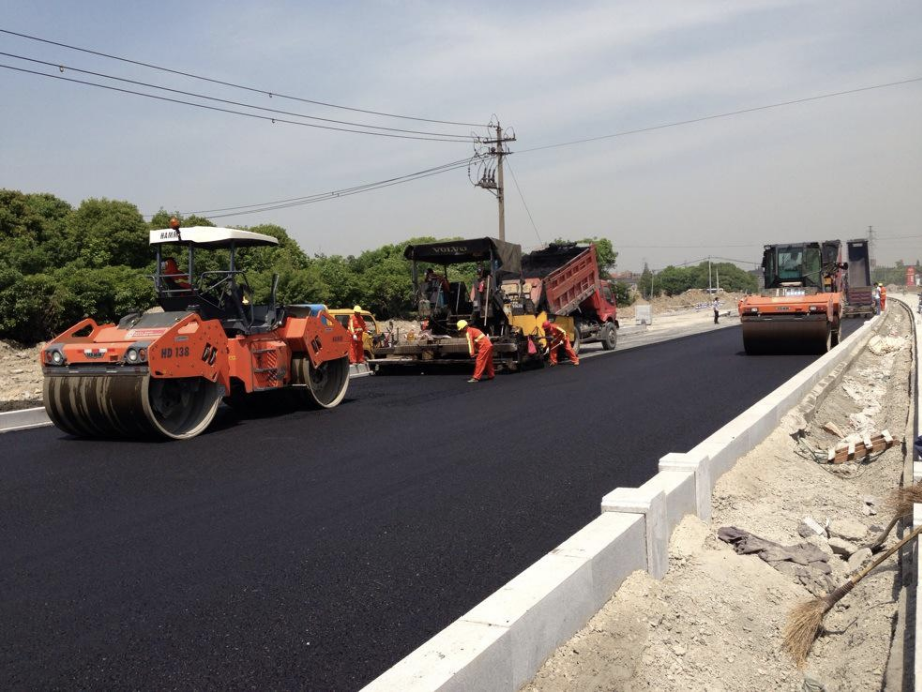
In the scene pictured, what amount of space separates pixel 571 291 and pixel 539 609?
1577 centimetres

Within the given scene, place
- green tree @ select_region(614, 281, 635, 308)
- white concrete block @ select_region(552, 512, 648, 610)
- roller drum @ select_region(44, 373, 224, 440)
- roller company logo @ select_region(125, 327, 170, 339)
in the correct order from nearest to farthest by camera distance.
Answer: white concrete block @ select_region(552, 512, 648, 610)
roller drum @ select_region(44, 373, 224, 440)
roller company logo @ select_region(125, 327, 170, 339)
green tree @ select_region(614, 281, 635, 308)

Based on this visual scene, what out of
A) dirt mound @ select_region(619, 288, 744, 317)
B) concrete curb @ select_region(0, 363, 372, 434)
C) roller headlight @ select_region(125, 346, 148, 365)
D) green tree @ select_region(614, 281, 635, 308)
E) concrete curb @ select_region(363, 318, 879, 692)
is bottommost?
dirt mound @ select_region(619, 288, 744, 317)

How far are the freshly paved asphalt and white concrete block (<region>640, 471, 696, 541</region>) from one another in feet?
2.17

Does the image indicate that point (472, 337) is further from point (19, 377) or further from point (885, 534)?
point (885, 534)

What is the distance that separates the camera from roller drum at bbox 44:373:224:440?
8047 mm

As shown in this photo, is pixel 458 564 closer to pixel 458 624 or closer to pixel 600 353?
pixel 458 624

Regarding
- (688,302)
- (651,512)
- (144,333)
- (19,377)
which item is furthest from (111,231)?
(688,302)

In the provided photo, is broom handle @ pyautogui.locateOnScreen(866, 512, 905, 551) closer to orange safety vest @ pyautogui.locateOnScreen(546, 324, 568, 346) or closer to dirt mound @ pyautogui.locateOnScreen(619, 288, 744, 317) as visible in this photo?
orange safety vest @ pyautogui.locateOnScreen(546, 324, 568, 346)

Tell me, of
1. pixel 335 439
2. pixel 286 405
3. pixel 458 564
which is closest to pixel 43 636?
pixel 458 564

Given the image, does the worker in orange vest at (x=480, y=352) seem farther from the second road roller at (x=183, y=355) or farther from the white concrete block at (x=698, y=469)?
the white concrete block at (x=698, y=469)

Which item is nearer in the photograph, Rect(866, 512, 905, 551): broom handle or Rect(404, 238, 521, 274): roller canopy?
Rect(866, 512, 905, 551): broom handle

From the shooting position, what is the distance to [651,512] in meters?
4.01

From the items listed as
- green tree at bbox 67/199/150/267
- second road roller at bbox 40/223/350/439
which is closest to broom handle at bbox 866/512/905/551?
second road roller at bbox 40/223/350/439

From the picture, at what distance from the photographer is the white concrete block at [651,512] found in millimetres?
3992
